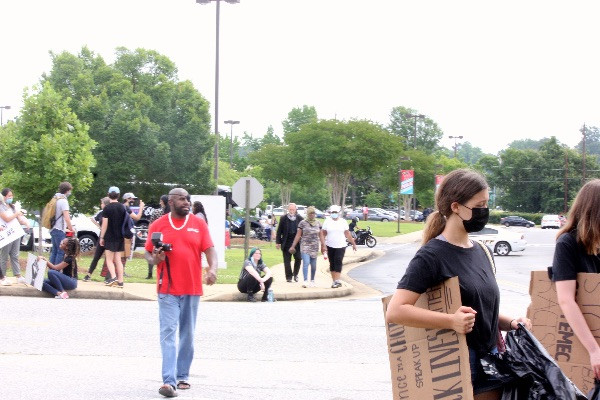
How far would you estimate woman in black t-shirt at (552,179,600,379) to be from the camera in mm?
4652

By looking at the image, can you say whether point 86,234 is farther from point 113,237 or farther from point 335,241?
point 113,237

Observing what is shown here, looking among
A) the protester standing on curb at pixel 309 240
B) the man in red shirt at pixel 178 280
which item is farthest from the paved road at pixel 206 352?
the protester standing on curb at pixel 309 240

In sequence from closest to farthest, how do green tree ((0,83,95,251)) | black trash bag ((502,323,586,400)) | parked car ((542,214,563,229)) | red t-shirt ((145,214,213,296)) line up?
1. black trash bag ((502,323,586,400))
2. red t-shirt ((145,214,213,296))
3. green tree ((0,83,95,251))
4. parked car ((542,214,563,229))

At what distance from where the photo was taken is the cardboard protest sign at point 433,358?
3.98 m

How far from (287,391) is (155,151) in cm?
2640

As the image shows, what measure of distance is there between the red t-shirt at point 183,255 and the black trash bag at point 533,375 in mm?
4241

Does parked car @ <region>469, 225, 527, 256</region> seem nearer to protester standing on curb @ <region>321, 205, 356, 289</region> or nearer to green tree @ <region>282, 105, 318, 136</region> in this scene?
protester standing on curb @ <region>321, 205, 356, 289</region>

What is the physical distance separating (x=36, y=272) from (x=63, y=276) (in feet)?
1.52

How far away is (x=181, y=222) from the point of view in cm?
808

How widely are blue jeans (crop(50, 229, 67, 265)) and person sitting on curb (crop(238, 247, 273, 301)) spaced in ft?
10.8

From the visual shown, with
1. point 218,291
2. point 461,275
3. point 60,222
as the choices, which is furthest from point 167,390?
point 218,291

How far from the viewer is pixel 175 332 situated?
777cm

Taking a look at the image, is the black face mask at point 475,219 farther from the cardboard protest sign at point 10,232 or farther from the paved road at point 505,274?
the cardboard protest sign at point 10,232

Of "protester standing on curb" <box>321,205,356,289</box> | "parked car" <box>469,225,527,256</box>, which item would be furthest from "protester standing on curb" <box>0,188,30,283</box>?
"parked car" <box>469,225,527,256</box>
